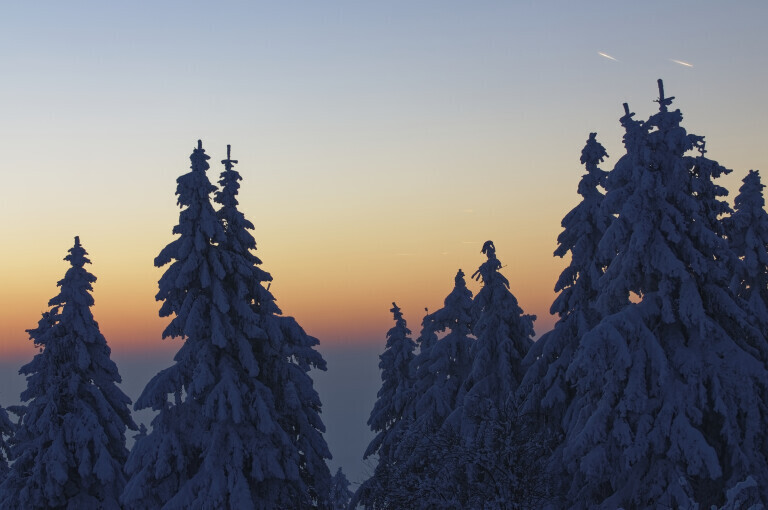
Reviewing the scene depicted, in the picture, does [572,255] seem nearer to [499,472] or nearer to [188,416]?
[499,472]

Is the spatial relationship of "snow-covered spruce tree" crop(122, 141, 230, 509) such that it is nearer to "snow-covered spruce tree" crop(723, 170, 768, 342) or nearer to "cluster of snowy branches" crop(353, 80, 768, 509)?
"cluster of snowy branches" crop(353, 80, 768, 509)

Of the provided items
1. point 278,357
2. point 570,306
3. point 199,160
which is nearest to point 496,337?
point 570,306

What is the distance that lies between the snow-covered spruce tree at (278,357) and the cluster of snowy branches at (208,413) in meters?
0.04

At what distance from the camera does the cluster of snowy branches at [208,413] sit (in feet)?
73.2

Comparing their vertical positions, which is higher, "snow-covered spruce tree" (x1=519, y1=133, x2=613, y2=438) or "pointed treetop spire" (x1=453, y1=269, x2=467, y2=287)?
"pointed treetop spire" (x1=453, y1=269, x2=467, y2=287)

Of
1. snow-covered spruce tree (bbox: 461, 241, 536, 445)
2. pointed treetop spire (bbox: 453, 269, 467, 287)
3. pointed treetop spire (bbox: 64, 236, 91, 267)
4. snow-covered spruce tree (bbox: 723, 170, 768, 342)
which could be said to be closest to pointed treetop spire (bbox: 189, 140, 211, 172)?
pointed treetop spire (bbox: 64, 236, 91, 267)

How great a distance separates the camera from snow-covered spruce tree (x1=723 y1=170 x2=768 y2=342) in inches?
1100

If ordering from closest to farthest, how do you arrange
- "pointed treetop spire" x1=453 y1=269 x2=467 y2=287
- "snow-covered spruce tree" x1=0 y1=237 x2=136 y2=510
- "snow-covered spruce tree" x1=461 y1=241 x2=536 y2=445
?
"snow-covered spruce tree" x1=0 y1=237 x2=136 y2=510 < "snow-covered spruce tree" x1=461 y1=241 x2=536 y2=445 < "pointed treetop spire" x1=453 y1=269 x2=467 y2=287

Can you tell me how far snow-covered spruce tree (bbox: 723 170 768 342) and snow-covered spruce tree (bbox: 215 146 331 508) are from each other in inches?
703

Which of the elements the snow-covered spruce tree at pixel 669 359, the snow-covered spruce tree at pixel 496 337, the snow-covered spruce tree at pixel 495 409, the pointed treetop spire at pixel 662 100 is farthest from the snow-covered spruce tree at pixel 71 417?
the pointed treetop spire at pixel 662 100

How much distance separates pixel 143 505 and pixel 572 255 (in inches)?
701

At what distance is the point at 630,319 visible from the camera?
18188 mm

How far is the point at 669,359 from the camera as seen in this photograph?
60.5ft

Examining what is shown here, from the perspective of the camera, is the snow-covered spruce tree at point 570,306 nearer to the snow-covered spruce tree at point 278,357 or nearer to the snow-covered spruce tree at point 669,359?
the snow-covered spruce tree at point 669,359
